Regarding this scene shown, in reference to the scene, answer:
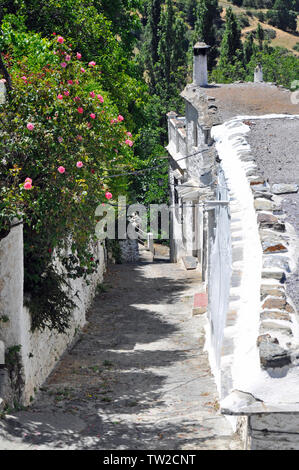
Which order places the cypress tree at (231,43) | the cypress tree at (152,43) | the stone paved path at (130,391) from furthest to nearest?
1. the cypress tree at (152,43)
2. the cypress tree at (231,43)
3. the stone paved path at (130,391)

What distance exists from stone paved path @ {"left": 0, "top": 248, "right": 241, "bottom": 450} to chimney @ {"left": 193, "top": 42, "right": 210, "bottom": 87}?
30.4 ft

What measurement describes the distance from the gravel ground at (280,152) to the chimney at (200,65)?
13930mm

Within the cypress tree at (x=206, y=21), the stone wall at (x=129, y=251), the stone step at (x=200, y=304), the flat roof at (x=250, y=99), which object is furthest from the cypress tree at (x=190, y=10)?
the stone step at (x=200, y=304)

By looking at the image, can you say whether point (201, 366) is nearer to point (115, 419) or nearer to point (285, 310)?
point (115, 419)

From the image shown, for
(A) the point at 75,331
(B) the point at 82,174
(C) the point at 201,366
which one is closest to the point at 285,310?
(B) the point at 82,174

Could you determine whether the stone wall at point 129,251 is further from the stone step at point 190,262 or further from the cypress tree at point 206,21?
Result: the cypress tree at point 206,21

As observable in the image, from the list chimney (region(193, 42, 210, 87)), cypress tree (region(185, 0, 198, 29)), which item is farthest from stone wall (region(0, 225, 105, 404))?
cypress tree (region(185, 0, 198, 29))

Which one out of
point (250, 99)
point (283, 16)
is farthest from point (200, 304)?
point (283, 16)

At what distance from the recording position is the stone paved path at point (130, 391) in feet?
31.8

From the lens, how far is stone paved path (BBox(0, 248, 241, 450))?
970 centimetres

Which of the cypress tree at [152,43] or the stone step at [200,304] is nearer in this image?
the stone step at [200,304]

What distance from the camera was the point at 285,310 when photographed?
20.5ft

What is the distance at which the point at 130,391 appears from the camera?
12.6 meters

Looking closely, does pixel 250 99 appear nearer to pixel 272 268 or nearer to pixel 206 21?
pixel 272 268
